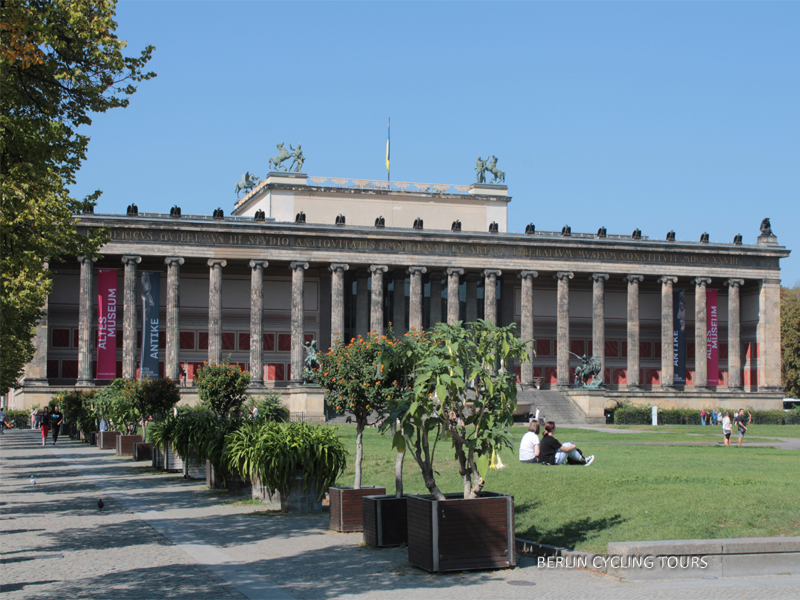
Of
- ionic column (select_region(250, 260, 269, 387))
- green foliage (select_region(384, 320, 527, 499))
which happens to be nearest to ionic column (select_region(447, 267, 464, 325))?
ionic column (select_region(250, 260, 269, 387))

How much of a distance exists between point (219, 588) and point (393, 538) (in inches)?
146

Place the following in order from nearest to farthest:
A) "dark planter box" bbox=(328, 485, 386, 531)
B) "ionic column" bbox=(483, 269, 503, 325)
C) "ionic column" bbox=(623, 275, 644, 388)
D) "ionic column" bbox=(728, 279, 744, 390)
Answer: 1. "dark planter box" bbox=(328, 485, 386, 531)
2. "ionic column" bbox=(483, 269, 503, 325)
3. "ionic column" bbox=(623, 275, 644, 388)
4. "ionic column" bbox=(728, 279, 744, 390)

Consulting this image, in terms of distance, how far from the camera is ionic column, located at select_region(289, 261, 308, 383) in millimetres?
65438

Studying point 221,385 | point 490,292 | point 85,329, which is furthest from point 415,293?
point 221,385

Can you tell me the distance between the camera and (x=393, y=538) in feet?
45.2

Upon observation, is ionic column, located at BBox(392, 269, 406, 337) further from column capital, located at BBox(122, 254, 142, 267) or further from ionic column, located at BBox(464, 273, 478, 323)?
column capital, located at BBox(122, 254, 142, 267)

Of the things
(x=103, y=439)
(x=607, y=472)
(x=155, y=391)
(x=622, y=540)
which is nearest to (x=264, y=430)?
(x=607, y=472)

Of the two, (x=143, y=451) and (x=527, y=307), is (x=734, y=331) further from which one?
(x=143, y=451)

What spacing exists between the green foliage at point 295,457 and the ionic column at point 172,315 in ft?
154

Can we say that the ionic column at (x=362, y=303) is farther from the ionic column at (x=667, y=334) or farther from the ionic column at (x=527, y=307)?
the ionic column at (x=667, y=334)

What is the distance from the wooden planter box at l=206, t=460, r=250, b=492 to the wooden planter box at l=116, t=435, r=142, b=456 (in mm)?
12879

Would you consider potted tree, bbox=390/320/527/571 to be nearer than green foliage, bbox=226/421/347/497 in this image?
Yes

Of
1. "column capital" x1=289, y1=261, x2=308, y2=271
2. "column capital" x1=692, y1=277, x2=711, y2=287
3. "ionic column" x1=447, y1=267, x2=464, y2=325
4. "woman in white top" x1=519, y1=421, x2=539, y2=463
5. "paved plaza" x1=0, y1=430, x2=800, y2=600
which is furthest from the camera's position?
"column capital" x1=692, y1=277, x2=711, y2=287

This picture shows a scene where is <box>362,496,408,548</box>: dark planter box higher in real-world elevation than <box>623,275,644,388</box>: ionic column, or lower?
lower
